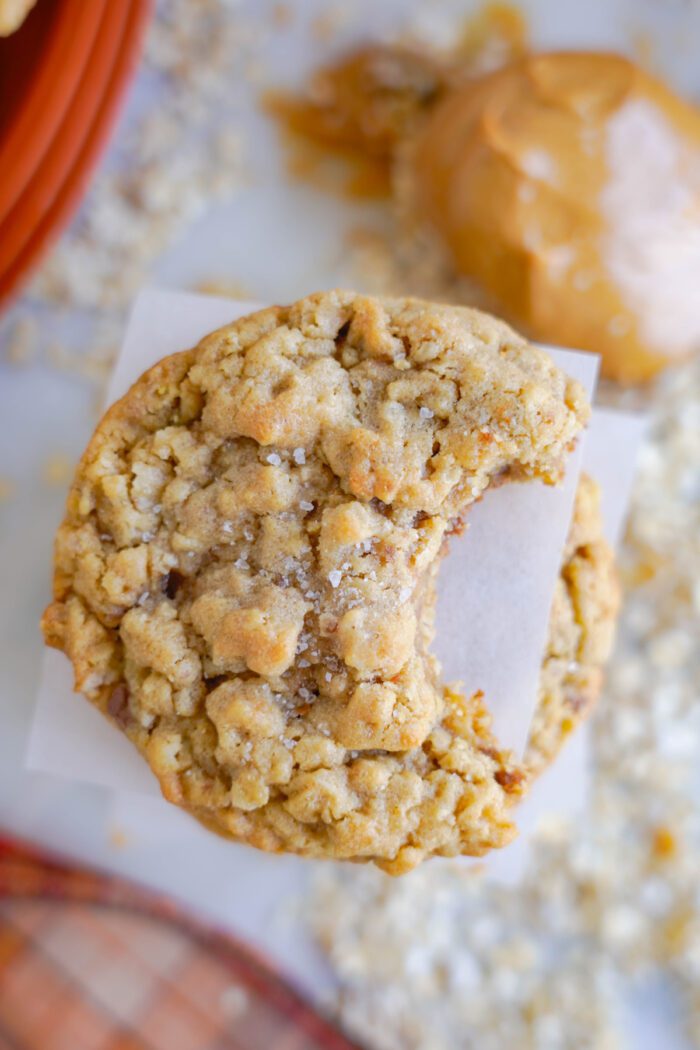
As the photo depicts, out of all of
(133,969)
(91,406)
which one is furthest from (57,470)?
(133,969)

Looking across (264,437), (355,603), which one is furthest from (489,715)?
(264,437)

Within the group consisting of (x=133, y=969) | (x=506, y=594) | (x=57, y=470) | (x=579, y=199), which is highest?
(x=579, y=199)

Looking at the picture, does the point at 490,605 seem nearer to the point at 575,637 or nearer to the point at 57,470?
the point at 575,637

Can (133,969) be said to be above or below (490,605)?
below

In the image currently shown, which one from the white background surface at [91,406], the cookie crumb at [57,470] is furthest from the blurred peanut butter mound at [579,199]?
the cookie crumb at [57,470]

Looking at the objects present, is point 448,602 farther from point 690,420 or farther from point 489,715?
point 690,420

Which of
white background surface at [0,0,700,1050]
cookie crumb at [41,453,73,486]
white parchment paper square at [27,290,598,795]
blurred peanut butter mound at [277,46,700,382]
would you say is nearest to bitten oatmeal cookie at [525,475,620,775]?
white parchment paper square at [27,290,598,795]

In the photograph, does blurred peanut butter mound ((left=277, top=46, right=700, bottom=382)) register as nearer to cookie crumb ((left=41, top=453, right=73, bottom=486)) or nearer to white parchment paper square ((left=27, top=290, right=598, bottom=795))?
white parchment paper square ((left=27, top=290, right=598, bottom=795))
